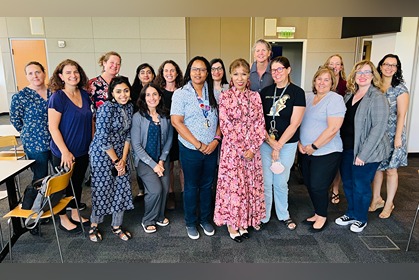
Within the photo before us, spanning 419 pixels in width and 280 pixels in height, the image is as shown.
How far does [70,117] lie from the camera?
2.85 meters

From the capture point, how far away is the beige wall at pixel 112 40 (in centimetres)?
767

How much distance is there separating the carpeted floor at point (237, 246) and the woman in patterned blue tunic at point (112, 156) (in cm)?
22

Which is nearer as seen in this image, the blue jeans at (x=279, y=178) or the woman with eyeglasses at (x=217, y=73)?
the blue jeans at (x=279, y=178)

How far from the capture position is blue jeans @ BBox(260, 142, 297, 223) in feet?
9.99

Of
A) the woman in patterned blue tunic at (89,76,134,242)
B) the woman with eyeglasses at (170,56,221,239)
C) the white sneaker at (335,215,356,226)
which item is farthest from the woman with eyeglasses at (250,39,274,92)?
the white sneaker at (335,215,356,226)

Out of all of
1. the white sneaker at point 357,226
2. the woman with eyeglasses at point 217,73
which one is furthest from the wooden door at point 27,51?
the white sneaker at point 357,226

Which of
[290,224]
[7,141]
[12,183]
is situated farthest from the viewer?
[7,141]

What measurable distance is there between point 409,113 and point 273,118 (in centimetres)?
352

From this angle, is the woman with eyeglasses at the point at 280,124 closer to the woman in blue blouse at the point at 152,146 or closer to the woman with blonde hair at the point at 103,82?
the woman in blue blouse at the point at 152,146

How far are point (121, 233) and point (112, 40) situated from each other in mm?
6110

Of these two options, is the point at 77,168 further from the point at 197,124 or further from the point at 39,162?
the point at 197,124

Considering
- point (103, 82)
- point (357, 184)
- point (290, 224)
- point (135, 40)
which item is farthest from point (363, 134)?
point (135, 40)

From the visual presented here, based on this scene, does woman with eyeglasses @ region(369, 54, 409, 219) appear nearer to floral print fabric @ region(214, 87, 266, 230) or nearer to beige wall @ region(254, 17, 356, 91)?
floral print fabric @ region(214, 87, 266, 230)

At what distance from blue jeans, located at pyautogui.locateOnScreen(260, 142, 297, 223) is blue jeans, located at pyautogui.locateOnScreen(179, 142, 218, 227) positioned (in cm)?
52
